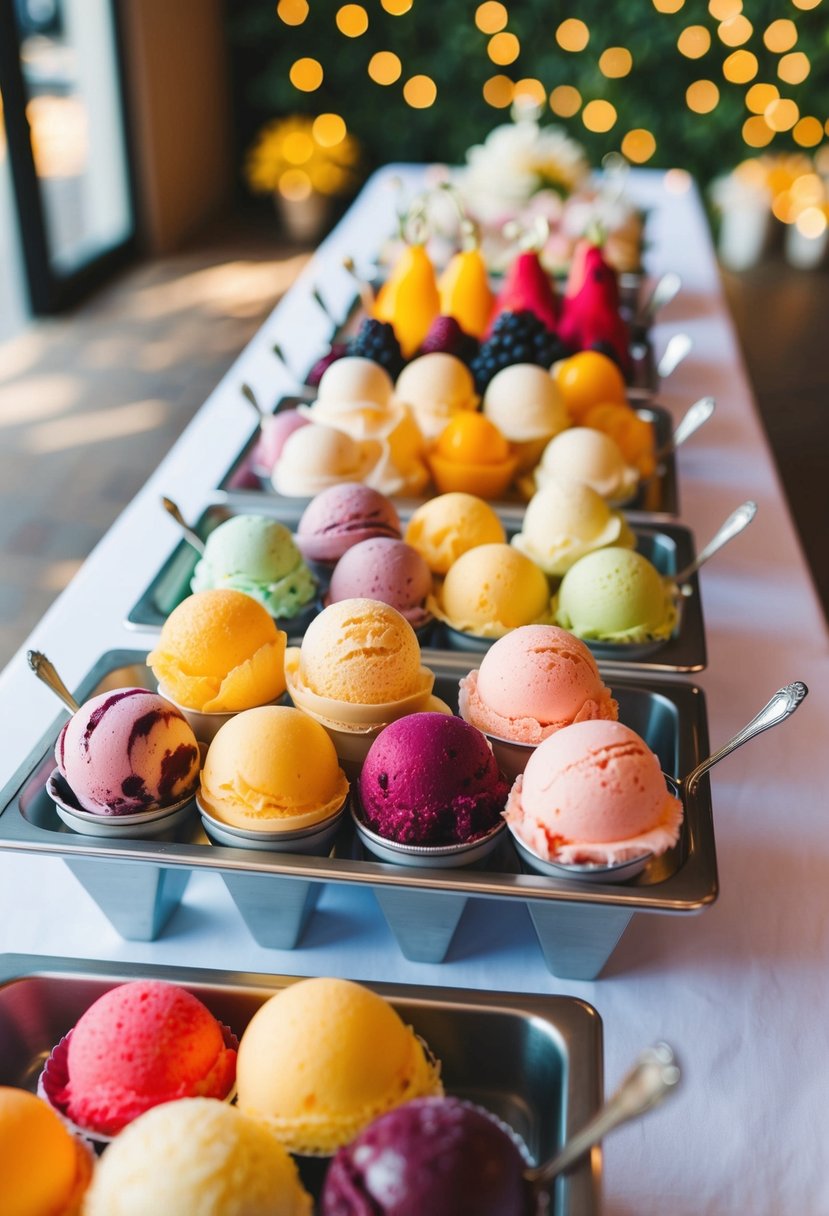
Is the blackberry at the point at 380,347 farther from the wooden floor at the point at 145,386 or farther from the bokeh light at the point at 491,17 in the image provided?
the bokeh light at the point at 491,17

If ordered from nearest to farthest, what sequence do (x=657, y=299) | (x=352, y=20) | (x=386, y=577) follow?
(x=386, y=577), (x=657, y=299), (x=352, y=20)

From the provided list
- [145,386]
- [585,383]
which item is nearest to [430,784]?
[585,383]

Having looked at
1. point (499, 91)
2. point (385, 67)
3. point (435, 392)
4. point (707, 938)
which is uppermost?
point (385, 67)

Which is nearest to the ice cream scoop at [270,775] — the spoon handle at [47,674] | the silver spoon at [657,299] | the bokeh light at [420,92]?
the spoon handle at [47,674]

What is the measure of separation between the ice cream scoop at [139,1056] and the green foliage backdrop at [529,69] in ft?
14.3

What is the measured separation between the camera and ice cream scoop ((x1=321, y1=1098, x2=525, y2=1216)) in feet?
1.55

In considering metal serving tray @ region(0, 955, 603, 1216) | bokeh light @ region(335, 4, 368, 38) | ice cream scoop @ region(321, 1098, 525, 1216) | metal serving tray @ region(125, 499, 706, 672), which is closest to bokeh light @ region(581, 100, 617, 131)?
bokeh light @ region(335, 4, 368, 38)

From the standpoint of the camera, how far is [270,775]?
716 mm

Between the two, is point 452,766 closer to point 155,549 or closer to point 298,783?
point 298,783

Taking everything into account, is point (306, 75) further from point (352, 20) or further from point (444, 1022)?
point (444, 1022)

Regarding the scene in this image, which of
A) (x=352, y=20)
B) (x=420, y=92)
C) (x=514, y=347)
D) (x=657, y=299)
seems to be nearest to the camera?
(x=514, y=347)

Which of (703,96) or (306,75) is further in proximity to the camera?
(306,75)

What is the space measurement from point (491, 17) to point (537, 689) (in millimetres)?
4197

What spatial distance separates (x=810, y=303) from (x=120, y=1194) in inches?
163
